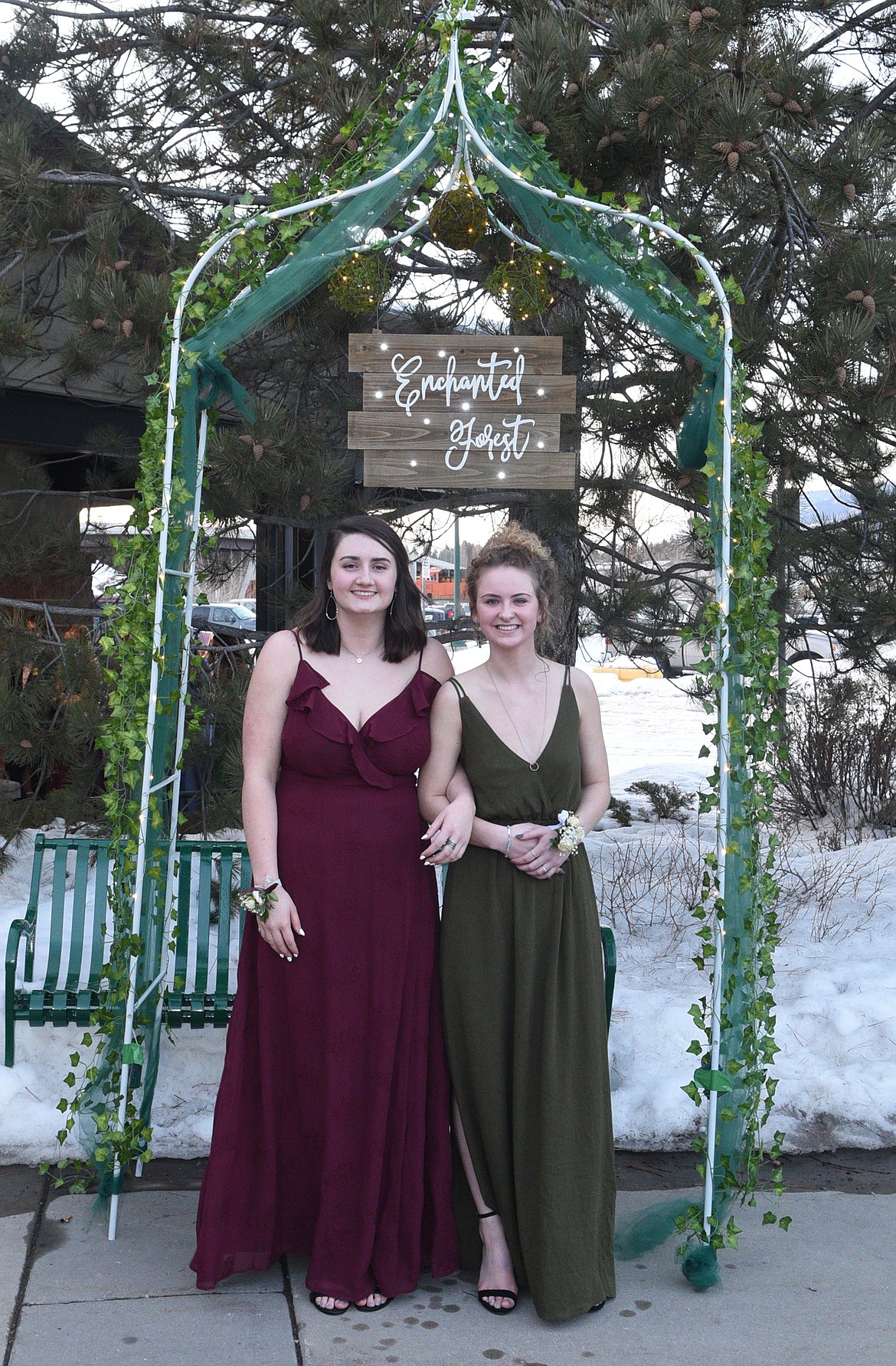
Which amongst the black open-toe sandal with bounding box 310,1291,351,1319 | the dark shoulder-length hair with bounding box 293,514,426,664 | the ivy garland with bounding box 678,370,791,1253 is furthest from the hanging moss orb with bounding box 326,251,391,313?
the black open-toe sandal with bounding box 310,1291,351,1319

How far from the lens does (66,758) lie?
4516mm

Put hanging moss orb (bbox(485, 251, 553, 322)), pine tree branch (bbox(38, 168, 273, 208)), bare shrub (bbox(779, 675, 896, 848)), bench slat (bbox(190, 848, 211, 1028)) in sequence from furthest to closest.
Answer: bare shrub (bbox(779, 675, 896, 848)), pine tree branch (bbox(38, 168, 273, 208)), bench slat (bbox(190, 848, 211, 1028)), hanging moss orb (bbox(485, 251, 553, 322))

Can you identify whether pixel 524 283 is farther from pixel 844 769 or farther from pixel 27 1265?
pixel 844 769

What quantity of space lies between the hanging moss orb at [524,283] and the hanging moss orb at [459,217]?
0.44ft

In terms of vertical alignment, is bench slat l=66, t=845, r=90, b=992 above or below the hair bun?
below

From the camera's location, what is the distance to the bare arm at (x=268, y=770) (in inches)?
110

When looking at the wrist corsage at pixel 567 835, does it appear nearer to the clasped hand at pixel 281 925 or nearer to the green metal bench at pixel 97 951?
the clasped hand at pixel 281 925

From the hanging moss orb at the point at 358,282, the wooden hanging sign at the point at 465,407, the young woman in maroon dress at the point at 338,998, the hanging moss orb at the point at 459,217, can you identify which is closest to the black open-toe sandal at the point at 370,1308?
the young woman in maroon dress at the point at 338,998

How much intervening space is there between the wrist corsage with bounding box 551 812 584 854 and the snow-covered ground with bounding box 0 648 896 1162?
4.82 feet

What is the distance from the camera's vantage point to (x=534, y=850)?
2775 millimetres

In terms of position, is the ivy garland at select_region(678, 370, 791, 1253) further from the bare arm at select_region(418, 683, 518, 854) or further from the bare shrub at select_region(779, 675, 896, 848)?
the bare shrub at select_region(779, 675, 896, 848)

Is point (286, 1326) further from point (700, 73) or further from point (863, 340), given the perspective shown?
point (700, 73)

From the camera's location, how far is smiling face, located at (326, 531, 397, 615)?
285 cm

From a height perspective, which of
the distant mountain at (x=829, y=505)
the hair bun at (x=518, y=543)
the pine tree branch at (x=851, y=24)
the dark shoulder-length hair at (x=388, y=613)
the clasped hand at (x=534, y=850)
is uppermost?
the pine tree branch at (x=851, y=24)
